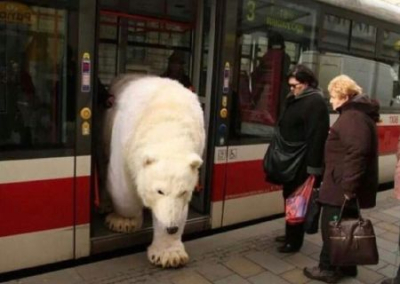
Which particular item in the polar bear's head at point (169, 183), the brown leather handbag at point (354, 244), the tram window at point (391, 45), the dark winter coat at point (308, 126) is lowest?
the brown leather handbag at point (354, 244)

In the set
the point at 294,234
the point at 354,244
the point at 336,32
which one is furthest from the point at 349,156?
the point at 336,32

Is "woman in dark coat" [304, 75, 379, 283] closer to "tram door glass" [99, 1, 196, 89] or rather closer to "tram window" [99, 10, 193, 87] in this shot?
"tram door glass" [99, 1, 196, 89]

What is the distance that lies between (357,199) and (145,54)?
3021 millimetres

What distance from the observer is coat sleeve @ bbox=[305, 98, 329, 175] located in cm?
430

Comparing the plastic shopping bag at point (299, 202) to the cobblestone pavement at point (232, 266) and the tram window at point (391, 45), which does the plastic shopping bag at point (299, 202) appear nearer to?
the cobblestone pavement at point (232, 266)

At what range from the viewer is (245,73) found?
5082 mm

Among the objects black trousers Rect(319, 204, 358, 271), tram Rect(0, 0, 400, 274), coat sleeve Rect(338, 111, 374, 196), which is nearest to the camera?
tram Rect(0, 0, 400, 274)

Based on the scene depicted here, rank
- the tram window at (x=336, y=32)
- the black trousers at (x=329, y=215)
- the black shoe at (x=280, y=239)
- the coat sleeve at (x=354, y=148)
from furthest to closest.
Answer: the tram window at (x=336, y=32) → the black shoe at (x=280, y=239) → the black trousers at (x=329, y=215) → the coat sleeve at (x=354, y=148)

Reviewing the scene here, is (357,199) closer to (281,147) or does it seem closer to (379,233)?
(281,147)

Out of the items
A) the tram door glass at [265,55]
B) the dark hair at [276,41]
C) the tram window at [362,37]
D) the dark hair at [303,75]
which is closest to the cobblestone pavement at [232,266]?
the tram door glass at [265,55]

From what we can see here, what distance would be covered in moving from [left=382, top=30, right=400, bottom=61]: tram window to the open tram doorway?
124 inches

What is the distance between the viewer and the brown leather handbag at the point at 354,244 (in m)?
3.77

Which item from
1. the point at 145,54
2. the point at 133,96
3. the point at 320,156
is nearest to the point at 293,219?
the point at 320,156

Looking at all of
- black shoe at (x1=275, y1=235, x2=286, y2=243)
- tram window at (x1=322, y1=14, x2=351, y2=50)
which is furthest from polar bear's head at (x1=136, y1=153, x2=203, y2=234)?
tram window at (x1=322, y1=14, x2=351, y2=50)
